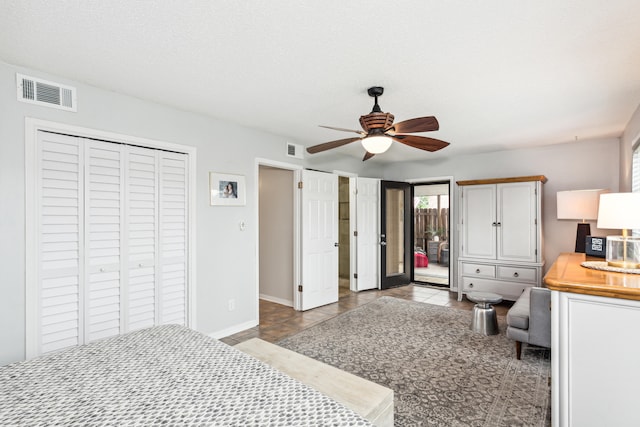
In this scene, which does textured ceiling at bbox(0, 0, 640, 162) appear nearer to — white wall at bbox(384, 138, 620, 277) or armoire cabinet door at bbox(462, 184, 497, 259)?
white wall at bbox(384, 138, 620, 277)

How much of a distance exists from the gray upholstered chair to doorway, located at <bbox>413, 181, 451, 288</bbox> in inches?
132

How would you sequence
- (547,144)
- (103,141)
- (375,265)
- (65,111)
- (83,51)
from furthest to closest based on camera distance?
(375,265), (547,144), (103,141), (65,111), (83,51)

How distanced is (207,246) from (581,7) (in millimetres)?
3444

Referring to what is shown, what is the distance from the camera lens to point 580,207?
394 centimetres

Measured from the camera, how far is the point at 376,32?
1.86 metres

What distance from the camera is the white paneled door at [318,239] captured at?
4.59m

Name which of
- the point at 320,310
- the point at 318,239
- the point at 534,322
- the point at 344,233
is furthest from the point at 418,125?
the point at 344,233

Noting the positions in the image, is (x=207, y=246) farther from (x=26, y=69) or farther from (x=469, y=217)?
(x=469, y=217)

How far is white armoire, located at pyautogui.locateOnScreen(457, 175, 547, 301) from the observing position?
4500mm

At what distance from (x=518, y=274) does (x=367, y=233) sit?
7.77 feet

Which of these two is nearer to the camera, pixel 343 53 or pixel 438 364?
pixel 343 53

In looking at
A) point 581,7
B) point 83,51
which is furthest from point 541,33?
point 83,51

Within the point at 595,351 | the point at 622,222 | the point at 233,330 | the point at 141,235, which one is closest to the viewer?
the point at 595,351

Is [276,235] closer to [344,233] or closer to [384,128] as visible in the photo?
[344,233]
